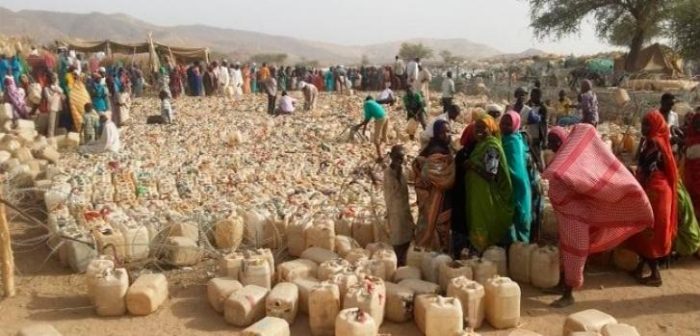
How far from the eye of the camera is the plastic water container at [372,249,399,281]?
189 inches

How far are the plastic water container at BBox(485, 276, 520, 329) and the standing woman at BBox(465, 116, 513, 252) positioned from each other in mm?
706

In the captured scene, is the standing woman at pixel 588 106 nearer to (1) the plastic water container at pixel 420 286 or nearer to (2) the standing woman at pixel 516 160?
(2) the standing woman at pixel 516 160

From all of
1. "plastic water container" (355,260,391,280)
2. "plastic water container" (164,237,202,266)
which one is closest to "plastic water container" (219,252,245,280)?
"plastic water container" (164,237,202,266)

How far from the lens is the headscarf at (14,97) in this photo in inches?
484

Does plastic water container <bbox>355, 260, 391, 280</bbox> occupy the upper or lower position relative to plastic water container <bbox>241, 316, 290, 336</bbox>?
upper

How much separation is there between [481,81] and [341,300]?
739 inches

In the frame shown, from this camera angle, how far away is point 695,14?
20688 mm

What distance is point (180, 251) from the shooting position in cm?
546

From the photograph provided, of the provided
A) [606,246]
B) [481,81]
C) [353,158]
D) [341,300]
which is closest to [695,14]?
[481,81]

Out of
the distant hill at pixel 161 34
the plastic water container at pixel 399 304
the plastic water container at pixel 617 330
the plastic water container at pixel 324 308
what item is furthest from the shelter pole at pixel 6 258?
the distant hill at pixel 161 34

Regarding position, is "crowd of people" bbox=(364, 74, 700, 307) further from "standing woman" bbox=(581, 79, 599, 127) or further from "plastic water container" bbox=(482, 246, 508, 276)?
"standing woman" bbox=(581, 79, 599, 127)

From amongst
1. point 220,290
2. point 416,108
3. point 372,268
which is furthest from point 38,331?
point 416,108

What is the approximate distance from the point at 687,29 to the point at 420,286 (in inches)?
813

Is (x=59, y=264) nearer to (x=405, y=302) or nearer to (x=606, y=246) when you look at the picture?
(x=405, y=302)
